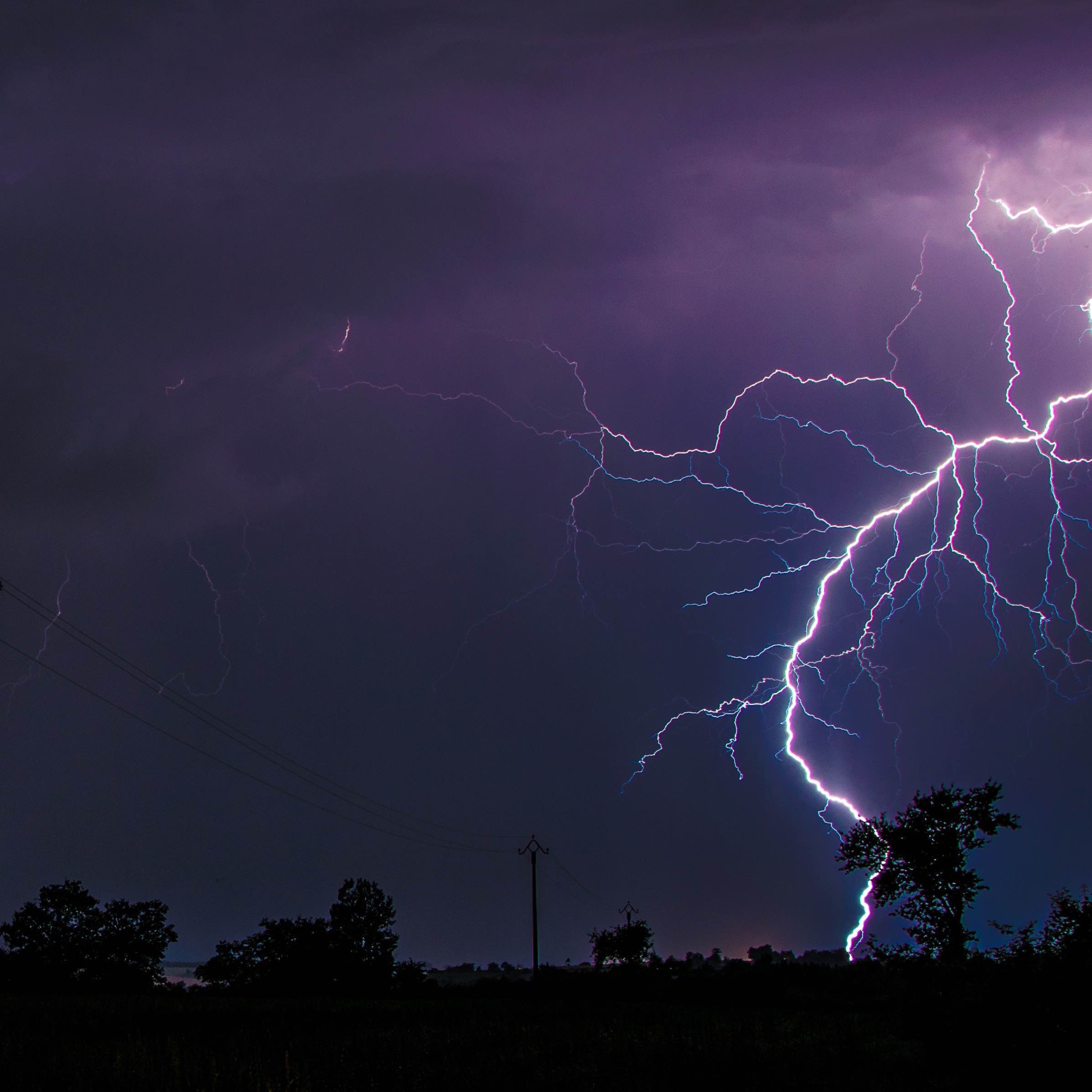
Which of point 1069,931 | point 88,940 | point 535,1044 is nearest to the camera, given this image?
point 1069,931

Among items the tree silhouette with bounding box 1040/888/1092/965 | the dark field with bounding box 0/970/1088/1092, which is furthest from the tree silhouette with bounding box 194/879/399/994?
the tree silhouette with bounding box 1040/888/1092/965

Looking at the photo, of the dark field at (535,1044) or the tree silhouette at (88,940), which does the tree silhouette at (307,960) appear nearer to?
the tree silhouette at (88,940)

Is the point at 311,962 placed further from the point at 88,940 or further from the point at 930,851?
the point at 930,851

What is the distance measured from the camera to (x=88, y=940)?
44.8m

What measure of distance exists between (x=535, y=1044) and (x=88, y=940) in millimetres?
39487

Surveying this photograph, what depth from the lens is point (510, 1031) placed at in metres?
18.5

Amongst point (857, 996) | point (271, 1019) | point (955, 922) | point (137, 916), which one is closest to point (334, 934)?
point (137, 916)

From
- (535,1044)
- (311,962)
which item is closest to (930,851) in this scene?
(535,1044)

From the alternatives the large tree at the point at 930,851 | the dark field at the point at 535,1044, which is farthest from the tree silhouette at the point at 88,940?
the large tree at the point at 930,851

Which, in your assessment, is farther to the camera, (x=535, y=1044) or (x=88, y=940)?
(x=88, y=940)

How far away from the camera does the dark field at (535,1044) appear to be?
6539mm

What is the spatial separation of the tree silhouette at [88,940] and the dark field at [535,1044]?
71.3 ft

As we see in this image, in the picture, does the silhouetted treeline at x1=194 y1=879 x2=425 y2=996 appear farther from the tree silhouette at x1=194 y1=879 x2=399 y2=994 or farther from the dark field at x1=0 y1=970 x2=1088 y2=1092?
the dark field at x1=0 y1=970 x2=1088 y2=1092

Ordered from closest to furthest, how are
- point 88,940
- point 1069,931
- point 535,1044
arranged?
point 1069,931, point 535,1044, point 88,940
